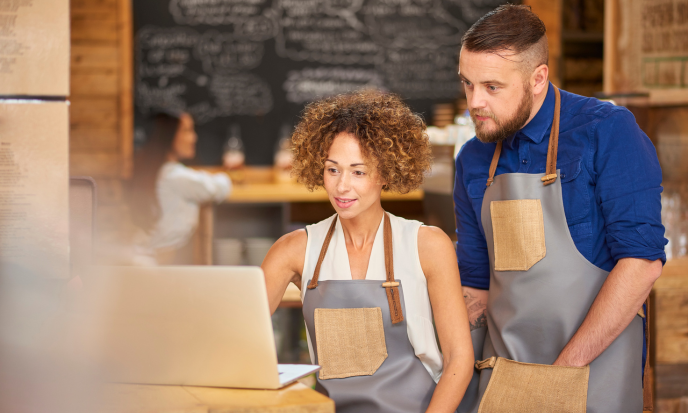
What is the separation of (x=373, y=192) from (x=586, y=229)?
0.45 metres

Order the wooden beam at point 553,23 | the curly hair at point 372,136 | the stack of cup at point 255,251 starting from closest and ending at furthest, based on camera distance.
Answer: the curly hair at point 372,136
the stack of cup at point 255,251
the wooden beam at point 553,23

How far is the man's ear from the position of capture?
4.50 ft

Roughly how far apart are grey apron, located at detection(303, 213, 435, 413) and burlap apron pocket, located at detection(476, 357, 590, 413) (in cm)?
14

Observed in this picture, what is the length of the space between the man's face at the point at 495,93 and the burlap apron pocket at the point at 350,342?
0.45 metres

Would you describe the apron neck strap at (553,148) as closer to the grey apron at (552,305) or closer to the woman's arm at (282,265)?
the grey apron at (552,305)

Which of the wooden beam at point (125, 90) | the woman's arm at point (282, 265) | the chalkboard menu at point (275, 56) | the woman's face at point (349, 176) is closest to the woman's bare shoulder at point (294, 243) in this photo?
the woman's arm at point (282, 265)

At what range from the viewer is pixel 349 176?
4.47ft

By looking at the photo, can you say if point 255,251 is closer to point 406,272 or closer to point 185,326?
point 406,272

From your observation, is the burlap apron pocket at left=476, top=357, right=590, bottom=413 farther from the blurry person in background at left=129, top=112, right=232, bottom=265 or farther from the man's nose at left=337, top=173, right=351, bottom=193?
the blurry person in background at left=129, top=112, right=232, bottom=265

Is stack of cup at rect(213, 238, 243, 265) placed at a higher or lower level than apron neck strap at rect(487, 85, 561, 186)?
lower

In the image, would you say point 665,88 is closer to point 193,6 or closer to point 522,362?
point 522,362

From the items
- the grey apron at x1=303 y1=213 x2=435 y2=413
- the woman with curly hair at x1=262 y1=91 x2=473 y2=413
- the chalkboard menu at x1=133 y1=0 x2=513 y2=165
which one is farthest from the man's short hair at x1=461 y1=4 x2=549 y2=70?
the chalkboard menu at x1=133 y1=0 x2=513 y2=165

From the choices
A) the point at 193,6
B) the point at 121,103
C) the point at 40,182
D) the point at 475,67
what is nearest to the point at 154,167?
the point at 121,103

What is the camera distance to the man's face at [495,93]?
4.36 feet
